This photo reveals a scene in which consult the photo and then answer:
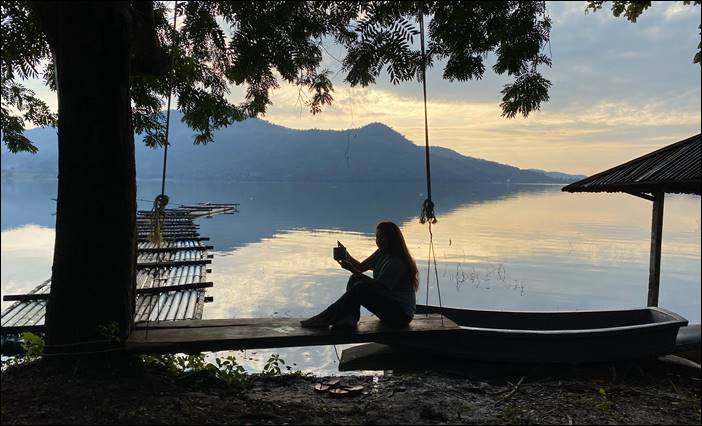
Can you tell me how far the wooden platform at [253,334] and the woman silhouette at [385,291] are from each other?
14cm

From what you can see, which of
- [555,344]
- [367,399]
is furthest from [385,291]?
[555,344]

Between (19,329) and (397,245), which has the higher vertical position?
(397,245)

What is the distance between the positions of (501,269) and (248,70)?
14.7 meters

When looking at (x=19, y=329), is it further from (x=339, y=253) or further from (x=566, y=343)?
(x=566, y=343)

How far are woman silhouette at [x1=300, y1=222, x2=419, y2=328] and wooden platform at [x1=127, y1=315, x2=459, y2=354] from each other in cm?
14

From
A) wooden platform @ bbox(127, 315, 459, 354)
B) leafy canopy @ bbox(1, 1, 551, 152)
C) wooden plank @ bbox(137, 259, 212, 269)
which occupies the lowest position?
wooden plank @ bbox(137, 259, 212, 269)

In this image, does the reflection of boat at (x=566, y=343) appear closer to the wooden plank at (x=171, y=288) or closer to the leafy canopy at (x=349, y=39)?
the leafy canopy at (x=349, y=39)

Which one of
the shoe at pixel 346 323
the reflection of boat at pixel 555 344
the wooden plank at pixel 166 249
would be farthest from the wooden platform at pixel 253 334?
the wooden plank at pixel 166 249

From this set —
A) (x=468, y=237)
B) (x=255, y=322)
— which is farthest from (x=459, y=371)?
(x=468, y=237)

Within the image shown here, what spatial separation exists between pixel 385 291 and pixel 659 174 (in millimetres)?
3840

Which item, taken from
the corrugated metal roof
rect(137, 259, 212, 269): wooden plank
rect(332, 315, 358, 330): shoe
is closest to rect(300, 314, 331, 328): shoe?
rect(332, 315, 358, 330): shoe

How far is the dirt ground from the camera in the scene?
142 inches

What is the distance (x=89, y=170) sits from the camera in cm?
406

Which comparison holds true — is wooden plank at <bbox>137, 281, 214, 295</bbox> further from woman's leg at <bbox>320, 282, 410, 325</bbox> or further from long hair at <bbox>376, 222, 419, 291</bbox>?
long hair at <bbox>376, 222, 419, 291</bbox>
